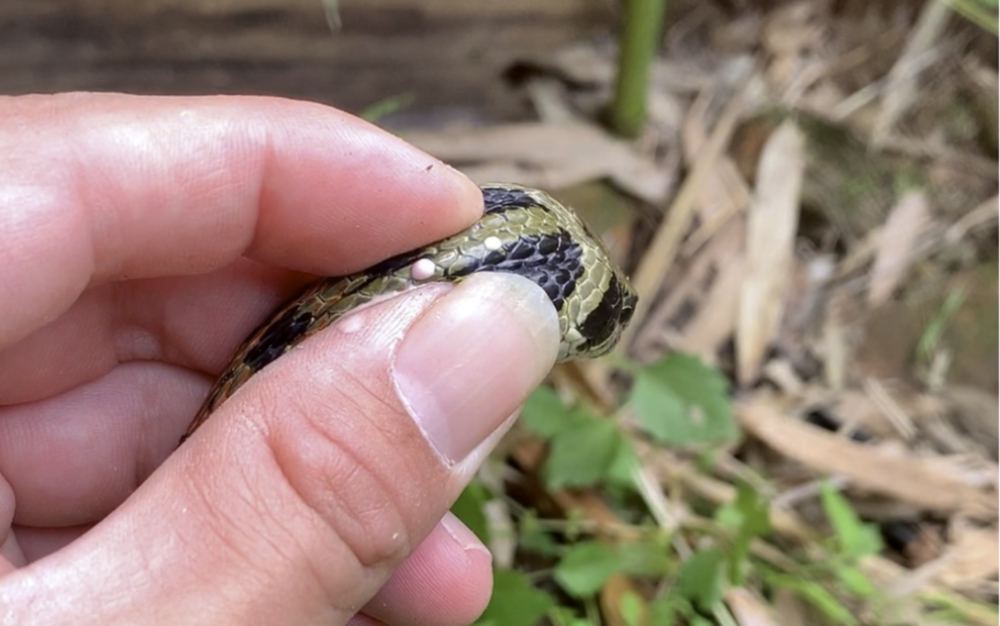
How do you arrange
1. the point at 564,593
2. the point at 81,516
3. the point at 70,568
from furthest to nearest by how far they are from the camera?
the point at 564,593 → the point at 81,516 → the point at 70,568

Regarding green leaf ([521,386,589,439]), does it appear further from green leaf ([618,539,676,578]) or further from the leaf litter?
green leaf ([618,539,676,578])

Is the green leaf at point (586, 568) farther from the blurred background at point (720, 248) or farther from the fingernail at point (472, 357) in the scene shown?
the fingernail at point (472, 357)

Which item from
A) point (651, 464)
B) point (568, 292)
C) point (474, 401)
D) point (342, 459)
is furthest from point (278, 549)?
point (651, 464)

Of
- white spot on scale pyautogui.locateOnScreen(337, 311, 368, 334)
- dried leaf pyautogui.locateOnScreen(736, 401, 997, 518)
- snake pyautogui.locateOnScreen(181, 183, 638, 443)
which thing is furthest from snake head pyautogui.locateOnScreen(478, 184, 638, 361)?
dried leaf pyautogui.locateOnScreen(736, 401, 997, 518)

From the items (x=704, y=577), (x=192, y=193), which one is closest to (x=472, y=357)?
(x=192, y=193)

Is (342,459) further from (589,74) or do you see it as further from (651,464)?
(589,74)
